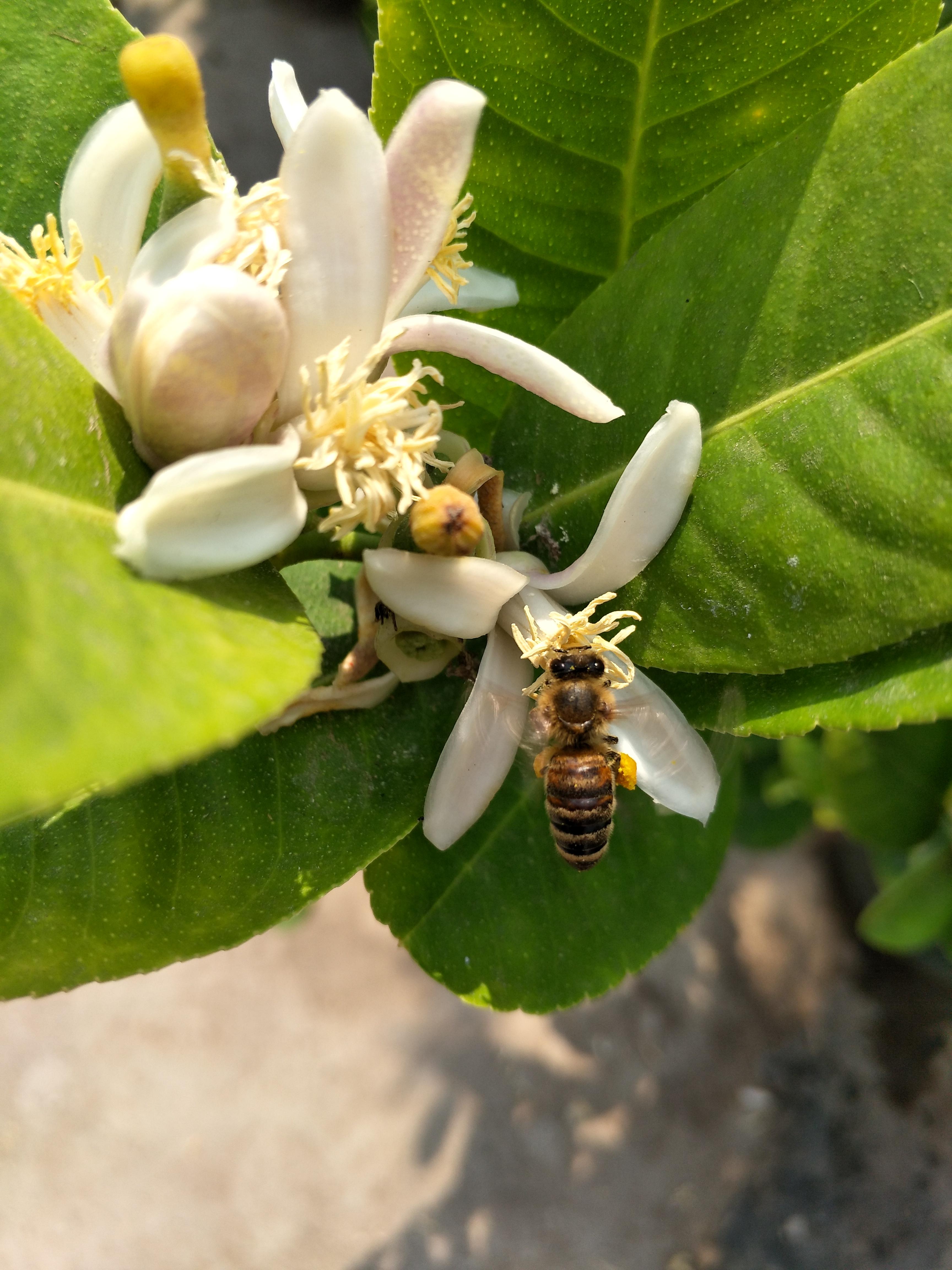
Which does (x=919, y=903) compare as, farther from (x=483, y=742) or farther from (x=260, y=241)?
(x=260, y=241)

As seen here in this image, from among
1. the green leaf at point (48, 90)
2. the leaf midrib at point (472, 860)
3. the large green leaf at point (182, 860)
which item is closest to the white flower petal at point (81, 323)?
the green leaf at point (48, 90)

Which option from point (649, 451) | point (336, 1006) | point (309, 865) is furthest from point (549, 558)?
point (336, 1006)

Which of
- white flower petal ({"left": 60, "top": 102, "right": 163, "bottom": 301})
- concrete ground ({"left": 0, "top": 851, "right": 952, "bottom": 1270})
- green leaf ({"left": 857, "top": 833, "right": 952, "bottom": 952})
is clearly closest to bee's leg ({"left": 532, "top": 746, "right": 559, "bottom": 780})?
white flower petal ({"left": 60, "top": 102, "right": 163, "bottom": 301})

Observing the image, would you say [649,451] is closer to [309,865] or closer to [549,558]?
[549,558]

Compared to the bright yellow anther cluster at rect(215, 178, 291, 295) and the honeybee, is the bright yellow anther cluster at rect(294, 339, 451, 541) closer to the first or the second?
the bright yellow anther cluster at rect(215, 178, 291, 295)

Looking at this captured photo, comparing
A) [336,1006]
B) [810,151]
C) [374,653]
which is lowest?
[336,1006]

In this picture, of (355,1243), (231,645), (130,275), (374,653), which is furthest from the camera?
(355,1243)
